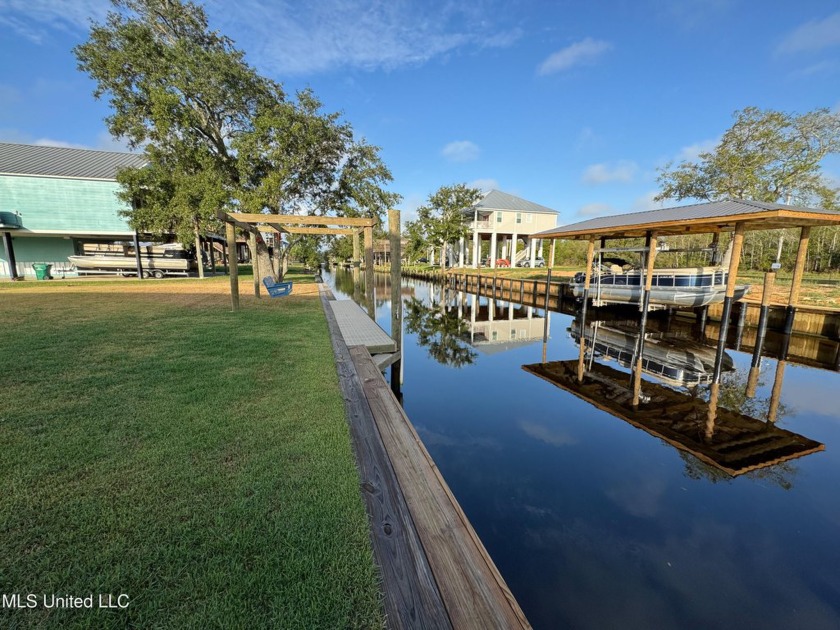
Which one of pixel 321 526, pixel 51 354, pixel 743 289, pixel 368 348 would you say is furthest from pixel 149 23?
pixel 743 289

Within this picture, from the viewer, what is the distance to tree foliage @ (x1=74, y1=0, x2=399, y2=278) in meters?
15.7

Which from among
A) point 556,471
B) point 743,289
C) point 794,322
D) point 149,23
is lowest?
point 556,471

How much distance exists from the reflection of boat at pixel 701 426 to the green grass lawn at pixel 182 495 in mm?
4862

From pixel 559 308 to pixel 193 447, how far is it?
1814cm

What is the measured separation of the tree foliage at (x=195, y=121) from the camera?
15.7m

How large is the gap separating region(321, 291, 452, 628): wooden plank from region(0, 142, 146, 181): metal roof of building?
26.7 m

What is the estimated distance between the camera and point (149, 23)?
16562 mm

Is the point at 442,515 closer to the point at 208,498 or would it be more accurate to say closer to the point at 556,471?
the point at 208,498

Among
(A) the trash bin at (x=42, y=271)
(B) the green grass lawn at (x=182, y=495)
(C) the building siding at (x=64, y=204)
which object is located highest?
(C) the building siding at (x=64, y=204)

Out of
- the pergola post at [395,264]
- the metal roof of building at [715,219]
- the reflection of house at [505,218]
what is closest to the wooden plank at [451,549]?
the pergola post at [395,264]

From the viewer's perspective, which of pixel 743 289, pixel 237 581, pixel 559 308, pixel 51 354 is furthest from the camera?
pixel 559 308

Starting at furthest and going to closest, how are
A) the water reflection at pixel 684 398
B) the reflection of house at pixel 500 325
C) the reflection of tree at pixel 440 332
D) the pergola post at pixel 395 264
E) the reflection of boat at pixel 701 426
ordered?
the reflection of house at pixel 500 325, the reflection of tree at pixel 440 332, the pergola post at pixel 395 264, the water reflection at pixel 684 398, the reflection of boat at pixel 701 426

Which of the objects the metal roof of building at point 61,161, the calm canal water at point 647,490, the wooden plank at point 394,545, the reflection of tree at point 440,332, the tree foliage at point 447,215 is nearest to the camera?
the wooden plank at point 394,545

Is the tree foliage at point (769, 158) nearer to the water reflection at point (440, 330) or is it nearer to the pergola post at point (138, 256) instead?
the water reflection at point (440, 330)
